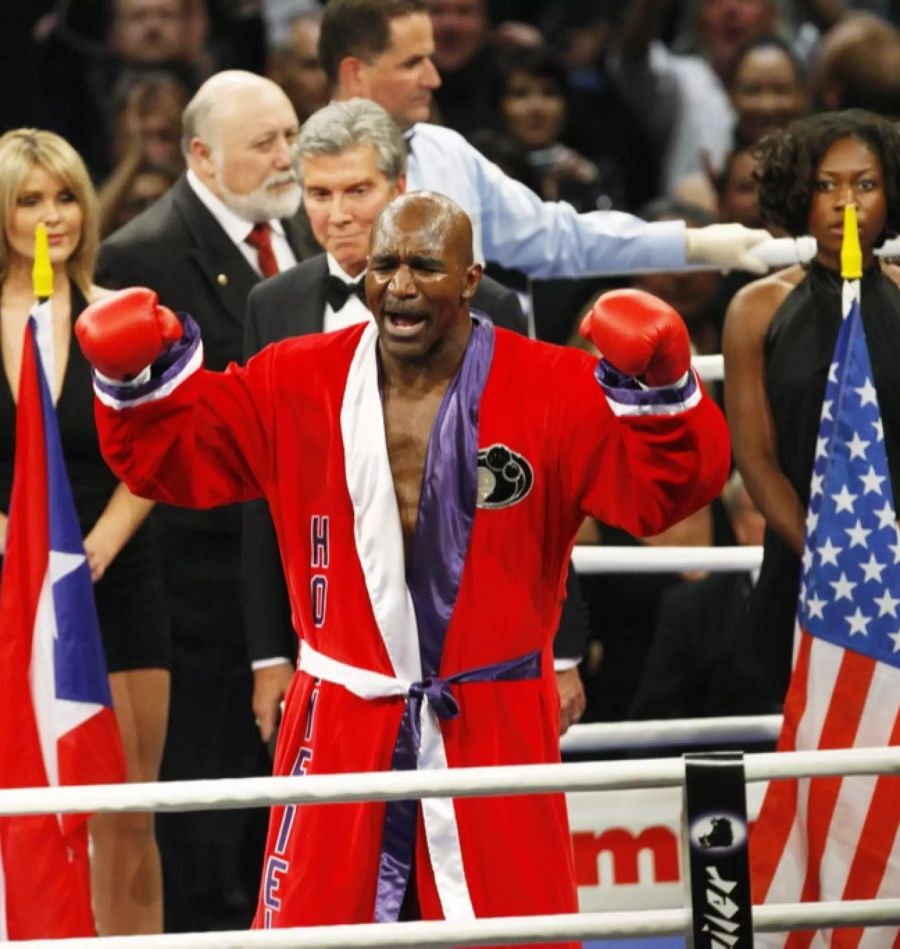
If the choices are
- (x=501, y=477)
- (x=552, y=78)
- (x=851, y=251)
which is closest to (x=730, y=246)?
(x=851, y=251)

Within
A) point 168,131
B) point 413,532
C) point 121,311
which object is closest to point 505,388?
point 413,532

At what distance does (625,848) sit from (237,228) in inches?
54.9

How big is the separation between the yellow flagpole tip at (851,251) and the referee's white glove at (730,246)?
0.55 meters

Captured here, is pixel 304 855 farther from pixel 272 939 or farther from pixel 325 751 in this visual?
pixel 272 939

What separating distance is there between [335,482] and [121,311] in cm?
40

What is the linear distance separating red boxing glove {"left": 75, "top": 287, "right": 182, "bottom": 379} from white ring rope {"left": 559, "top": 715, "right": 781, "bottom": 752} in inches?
55.7

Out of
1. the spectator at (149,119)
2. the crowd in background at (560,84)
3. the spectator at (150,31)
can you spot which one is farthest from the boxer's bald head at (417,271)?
the spectator at (150,31)

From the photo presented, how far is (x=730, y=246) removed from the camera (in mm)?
3988

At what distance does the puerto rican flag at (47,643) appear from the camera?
3641mm

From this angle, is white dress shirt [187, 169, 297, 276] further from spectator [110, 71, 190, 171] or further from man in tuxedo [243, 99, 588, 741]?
spectator [110, 71, 190, 171]

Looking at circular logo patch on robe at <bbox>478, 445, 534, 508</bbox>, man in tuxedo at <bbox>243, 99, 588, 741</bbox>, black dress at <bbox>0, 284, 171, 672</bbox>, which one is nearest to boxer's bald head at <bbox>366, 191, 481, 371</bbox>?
circular logo patch on robe at <bbox>478, 445, 534, 508</bbox>

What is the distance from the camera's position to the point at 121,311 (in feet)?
9.05

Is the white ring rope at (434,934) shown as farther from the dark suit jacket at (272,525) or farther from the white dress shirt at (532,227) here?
the white dress shirt at (532,227)

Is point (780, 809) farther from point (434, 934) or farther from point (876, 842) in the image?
point (434, 934)
